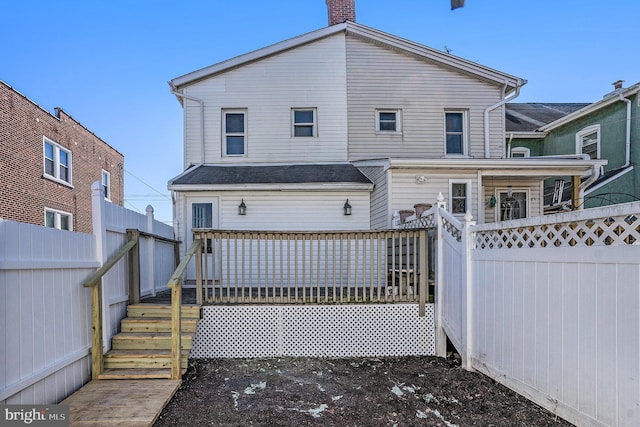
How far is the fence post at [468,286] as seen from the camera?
442cm

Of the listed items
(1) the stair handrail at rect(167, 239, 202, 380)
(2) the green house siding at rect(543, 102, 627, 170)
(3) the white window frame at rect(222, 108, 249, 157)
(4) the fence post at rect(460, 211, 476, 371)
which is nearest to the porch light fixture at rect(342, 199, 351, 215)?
(3) the white window frame at rect(222, 108, 249, 157)

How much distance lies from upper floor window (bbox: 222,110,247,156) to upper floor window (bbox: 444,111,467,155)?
5.22m

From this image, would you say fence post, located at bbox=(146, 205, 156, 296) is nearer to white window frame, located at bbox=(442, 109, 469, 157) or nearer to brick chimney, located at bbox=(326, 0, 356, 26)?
white window frame, located at bbox=(442, 109, 469, 157)

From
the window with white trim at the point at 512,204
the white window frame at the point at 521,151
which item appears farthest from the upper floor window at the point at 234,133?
the white window frame at the point at 521,151

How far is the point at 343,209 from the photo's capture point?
26.8 ft

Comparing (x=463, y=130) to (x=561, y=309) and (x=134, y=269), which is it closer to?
(x=561, y=309)

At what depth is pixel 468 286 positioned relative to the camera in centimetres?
443

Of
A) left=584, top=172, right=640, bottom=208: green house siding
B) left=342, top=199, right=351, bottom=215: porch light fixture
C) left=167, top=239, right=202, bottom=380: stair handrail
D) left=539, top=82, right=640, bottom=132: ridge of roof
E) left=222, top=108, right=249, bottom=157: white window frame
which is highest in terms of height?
left=539, top=82, right=640, bottom=132: ridge of roof

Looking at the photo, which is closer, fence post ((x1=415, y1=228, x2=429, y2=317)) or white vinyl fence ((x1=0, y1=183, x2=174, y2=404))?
white vinyl fence ((x1=0, y1=183, x2=174, y2=404))

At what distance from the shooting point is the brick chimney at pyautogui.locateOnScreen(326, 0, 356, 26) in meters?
9.89

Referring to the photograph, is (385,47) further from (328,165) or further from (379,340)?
(379,340)

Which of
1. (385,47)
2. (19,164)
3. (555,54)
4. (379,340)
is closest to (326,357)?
(379,340)

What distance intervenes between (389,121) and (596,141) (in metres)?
7.84

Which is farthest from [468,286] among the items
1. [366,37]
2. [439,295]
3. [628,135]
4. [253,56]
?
[628,135]
